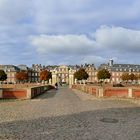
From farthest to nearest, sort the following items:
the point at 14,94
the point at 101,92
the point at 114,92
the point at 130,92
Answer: the point at 114,92 → the point at 101,92 → the point at 130,92 → the point at 14,94

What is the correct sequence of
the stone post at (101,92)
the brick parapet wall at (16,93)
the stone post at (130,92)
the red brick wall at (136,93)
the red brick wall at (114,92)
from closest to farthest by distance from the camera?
the brick parapet wall at (16,93) → the red brick wall at (136,93) → the stone post at (130,92) → the stone post at (101,92) → the red brick wall at (114,92)

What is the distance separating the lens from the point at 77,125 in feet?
44.7

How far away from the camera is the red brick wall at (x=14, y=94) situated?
3397 centimetres

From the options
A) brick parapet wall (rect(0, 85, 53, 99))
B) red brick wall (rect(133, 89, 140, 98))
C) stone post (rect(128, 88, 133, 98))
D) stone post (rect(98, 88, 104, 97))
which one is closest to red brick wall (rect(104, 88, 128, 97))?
stone post (rect(98, 88, 104, 97))

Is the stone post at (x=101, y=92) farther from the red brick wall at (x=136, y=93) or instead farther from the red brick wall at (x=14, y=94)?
the red brick wall at (x=14, y=94)

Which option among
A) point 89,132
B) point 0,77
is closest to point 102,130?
point 89,132

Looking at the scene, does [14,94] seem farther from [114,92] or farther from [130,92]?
[130,92]

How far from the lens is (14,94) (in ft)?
113

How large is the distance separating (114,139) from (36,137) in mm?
2445

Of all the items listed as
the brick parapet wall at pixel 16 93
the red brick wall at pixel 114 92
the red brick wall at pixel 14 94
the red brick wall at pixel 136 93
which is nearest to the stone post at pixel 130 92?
the red brick wall at pixel 136 93

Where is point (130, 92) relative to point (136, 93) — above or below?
above

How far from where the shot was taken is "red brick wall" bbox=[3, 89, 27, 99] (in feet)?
111

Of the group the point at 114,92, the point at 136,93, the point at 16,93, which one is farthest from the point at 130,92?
the point at 16,93

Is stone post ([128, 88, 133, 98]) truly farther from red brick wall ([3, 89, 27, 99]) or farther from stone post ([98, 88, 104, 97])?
red brick wall ([3, 89, 27, 99])
